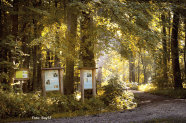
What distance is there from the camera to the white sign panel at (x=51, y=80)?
9.79 metres

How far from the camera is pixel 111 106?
1037 cm

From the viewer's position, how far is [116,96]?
11281mm

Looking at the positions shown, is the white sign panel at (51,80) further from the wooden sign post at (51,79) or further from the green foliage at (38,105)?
the green foliage at (38,105)

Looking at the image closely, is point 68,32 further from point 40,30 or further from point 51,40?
point 40,30

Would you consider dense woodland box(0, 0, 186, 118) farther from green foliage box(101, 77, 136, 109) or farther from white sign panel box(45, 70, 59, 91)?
white sign panel box(45, 70, 59, 91)

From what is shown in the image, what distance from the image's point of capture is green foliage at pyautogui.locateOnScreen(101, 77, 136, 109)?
10.7 m

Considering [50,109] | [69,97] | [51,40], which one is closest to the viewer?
[50,109]

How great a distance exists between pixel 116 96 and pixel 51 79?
147 inches

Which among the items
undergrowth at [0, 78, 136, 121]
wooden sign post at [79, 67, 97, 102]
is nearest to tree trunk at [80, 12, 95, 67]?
wooden sign post at [79, 67, 97, 102]

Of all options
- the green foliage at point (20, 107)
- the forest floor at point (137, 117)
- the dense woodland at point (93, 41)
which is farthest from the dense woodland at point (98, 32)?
the green foliage at point (20, 107)

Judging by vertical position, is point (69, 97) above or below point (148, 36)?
below

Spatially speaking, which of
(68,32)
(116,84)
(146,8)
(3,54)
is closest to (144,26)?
(146,8)

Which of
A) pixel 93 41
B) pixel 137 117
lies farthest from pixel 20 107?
pixel 93 41

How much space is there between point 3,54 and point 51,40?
3.71m
